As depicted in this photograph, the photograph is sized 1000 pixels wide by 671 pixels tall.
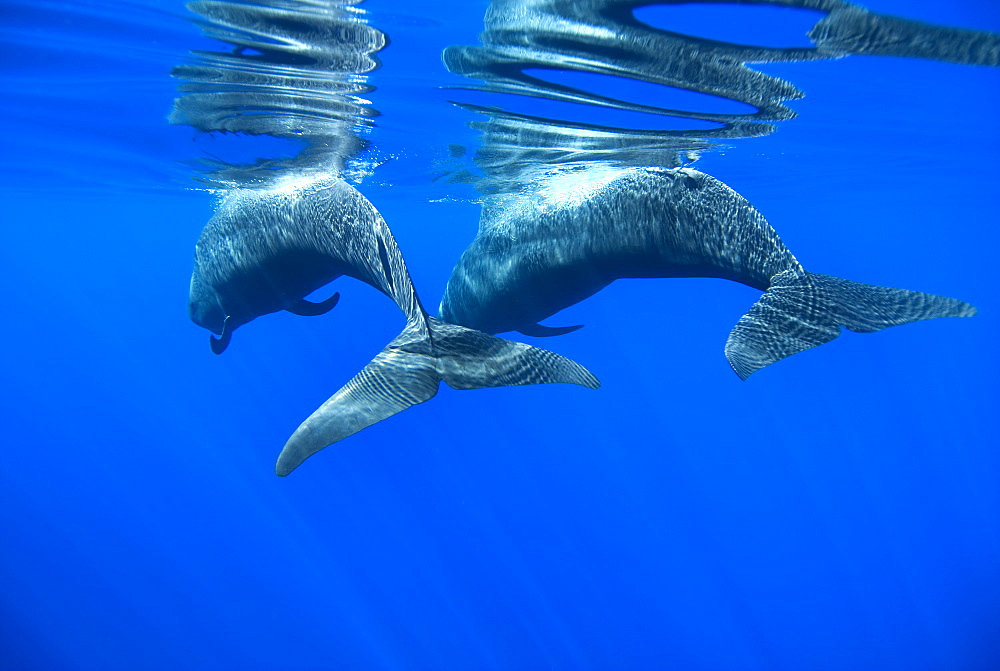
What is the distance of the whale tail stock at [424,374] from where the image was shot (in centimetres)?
436

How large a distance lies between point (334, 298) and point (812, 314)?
22.7 feet

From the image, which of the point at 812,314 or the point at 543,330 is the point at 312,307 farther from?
the point at 812,314

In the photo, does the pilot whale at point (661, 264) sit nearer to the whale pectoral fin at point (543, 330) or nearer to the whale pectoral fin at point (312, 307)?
the whale pectoral fin at point (543, 330)

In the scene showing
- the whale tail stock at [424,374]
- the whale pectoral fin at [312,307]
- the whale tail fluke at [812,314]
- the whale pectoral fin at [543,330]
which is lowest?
the whale tail fluke at [812,314]

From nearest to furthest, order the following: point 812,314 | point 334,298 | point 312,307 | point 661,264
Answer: point 812,314, point 661,264, point 312,307, point 334,298

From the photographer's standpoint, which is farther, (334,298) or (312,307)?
(334,298)

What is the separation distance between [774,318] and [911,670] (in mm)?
19527

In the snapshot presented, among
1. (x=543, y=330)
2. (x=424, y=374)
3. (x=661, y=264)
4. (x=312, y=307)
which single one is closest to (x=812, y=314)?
(x=661, y=264)

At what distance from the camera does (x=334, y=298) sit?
9.34m

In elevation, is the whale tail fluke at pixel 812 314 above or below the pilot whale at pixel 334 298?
below

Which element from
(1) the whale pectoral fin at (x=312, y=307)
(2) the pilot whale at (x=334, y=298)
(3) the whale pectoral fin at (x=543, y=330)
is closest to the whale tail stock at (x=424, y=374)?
(2) the pilot whale at (x=334, y=298)

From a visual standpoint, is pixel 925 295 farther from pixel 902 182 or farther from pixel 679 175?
pixel 902 182

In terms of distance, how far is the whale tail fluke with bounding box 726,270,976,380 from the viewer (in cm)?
442

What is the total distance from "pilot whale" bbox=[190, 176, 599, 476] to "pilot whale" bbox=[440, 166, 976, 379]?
71.1 inches
